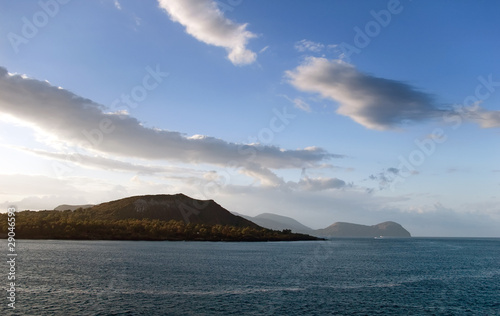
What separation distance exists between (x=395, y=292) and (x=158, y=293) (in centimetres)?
4912

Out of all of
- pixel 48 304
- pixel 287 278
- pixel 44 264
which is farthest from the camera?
pixel 44 264

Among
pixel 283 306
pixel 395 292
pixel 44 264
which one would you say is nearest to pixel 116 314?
pixel 283 306

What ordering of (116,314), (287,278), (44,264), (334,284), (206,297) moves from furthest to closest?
1. (44,264)
2. (287,278)
3. (334,284)
4. (206,297)
5. (116,314)

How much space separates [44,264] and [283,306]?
7922 cm

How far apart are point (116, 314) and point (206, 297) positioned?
17.7 m

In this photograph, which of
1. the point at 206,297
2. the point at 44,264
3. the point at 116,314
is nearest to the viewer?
the point at 116,314

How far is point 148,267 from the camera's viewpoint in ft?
353

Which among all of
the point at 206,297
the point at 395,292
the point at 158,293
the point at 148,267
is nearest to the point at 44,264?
the point at 148,267

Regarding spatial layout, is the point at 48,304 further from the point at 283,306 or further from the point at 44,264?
the point at 44,264

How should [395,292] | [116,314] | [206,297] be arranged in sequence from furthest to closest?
[395,292] → [206,297] → [116,314]

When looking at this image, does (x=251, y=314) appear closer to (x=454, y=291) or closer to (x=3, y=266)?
(x=454, y=291)

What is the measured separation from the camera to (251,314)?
54.5 meters

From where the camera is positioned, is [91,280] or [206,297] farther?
[91,280]

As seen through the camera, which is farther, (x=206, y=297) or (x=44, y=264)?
(x=44, y=264)
